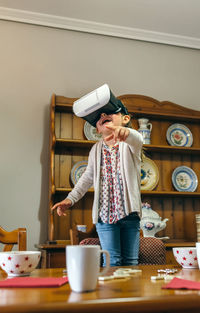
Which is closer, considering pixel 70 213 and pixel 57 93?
pixel 70 213

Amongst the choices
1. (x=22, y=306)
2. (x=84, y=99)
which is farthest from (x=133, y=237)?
(x=22, y=306)

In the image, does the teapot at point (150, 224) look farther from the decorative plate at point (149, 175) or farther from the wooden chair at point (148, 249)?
the wooden chair at point (148, 249)

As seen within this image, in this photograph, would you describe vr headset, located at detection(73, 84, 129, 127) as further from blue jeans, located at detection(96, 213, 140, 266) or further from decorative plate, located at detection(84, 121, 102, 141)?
decorative plate, located at detection(84, 121, 102, 141)

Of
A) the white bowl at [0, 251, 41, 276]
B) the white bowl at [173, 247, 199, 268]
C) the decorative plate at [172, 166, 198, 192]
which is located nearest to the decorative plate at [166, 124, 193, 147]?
the decorative plate at [172, 166, 198, 192]

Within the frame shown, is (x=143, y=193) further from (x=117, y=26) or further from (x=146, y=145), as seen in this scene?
(x=117, y=26)

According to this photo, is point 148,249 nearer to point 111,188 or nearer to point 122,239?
point 122,239

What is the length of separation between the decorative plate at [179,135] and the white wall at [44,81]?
33 centimetres

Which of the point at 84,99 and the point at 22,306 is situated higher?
the point at 84,99

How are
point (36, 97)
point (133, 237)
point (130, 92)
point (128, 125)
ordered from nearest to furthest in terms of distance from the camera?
point (133, 237) < point (128, 125) < point (36, 97) < point (130, 92)

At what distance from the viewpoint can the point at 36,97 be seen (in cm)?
287

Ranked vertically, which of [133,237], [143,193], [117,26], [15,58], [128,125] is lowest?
[133,237]

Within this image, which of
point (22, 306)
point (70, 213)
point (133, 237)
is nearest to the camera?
point (22, 306)

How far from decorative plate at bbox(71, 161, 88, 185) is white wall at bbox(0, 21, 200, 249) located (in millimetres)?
226

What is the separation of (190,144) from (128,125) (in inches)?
55.6
